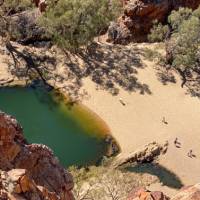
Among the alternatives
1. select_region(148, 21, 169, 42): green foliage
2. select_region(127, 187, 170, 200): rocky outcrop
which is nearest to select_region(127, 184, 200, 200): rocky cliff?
select_region(127, 187, 170, 200): rocky outcrop

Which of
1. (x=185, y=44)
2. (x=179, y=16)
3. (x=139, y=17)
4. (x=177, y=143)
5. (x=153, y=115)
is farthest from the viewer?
(x=139, y=17)

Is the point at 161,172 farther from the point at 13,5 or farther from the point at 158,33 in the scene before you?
the point at 13,5

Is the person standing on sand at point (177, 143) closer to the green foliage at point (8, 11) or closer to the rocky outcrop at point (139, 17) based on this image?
the rocky outcrop at point (139, 17)

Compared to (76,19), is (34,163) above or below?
above

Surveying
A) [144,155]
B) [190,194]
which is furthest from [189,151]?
[190,194]

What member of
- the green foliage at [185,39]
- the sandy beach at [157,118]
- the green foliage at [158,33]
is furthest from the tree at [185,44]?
the sandy beach at [157,118]

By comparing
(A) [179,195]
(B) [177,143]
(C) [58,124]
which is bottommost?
(C) [58,124]

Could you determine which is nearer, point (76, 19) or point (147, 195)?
point (147, 195)

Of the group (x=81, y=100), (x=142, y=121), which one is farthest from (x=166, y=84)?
(x=81, y=100)
